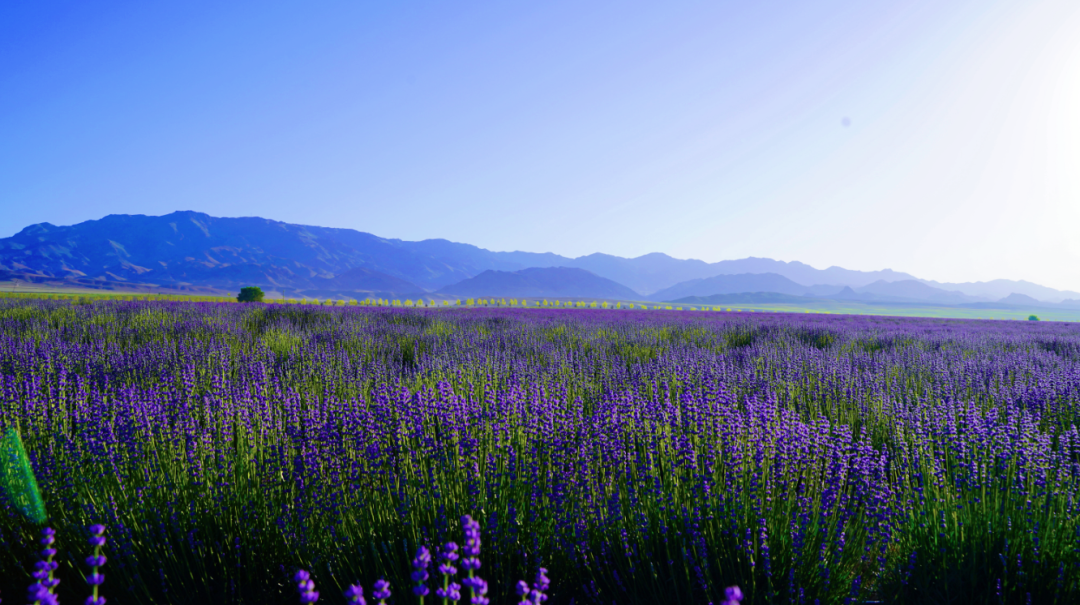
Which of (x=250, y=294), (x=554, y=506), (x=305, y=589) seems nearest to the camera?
(x=305, y=589)

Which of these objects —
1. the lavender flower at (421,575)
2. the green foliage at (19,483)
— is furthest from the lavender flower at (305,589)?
the green foliage at (19,483)

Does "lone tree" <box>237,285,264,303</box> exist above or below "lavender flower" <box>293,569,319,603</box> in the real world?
above

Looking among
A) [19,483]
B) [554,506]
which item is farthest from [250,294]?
[554,506]

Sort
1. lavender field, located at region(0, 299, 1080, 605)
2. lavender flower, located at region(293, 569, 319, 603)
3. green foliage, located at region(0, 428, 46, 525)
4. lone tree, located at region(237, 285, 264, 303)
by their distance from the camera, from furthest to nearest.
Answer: lone tree, located at region(237, 285, 264, 303) < green foliage, located at region(0, 428, 46, 525) < lavender field, located at region(0, 299, 1080, 605) < lavender flower, located at region(293, 569, 319, 603)

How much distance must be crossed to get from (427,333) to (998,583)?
7721 mm

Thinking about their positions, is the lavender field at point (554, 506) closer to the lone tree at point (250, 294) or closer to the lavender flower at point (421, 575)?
the lavender flower at point (421, 575)

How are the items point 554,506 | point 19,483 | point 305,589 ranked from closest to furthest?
1. point 305,589
2. point 554,506
3. point 19,483

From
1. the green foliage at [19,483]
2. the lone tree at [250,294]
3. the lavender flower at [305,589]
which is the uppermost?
the lone tree at [250,294]

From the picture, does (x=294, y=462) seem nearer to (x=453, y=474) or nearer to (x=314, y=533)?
(x=314, y=533)

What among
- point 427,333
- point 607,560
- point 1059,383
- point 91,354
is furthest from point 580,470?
point 427,333

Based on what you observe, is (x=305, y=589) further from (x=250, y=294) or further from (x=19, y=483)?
(x=250, y=294)

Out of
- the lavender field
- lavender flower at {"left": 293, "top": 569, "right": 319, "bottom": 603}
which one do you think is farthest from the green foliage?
lavender flower at {"left": 293, "top": 569, "right": 319, "bottom": 603}

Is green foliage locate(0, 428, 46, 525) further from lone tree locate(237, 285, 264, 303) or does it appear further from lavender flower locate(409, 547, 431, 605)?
lone tree locate(237, 285, 264, 303)

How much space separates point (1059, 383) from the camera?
4672 mm
